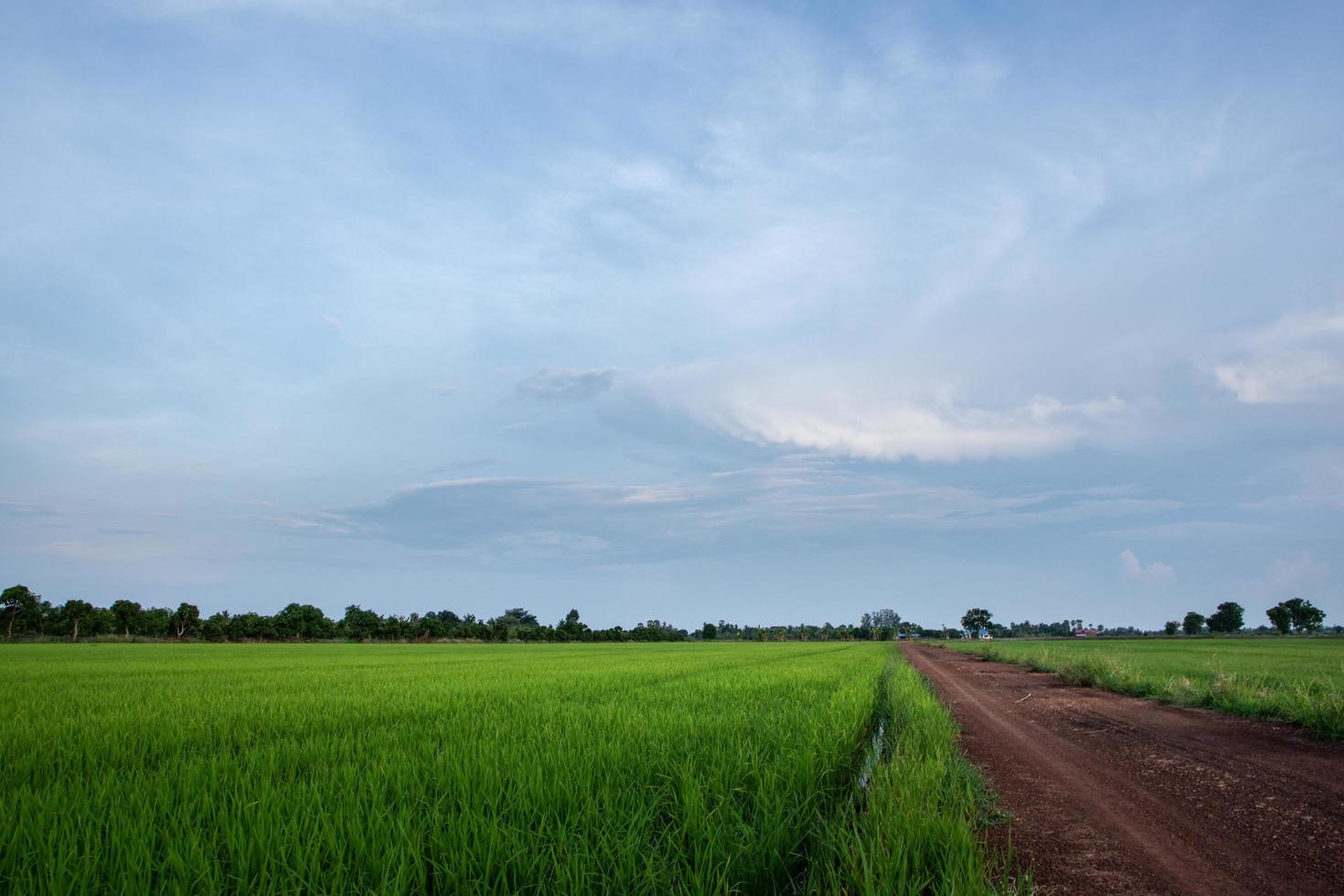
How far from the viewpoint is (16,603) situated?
7081 centimetres

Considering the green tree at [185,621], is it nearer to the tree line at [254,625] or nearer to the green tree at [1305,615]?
the tree line at [254,625]

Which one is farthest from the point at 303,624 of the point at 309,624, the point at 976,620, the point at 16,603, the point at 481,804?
the point at 976,620

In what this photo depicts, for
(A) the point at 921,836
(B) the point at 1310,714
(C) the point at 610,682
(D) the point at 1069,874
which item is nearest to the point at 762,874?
(A) the point at 921,836

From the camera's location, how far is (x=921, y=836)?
13.2 ft

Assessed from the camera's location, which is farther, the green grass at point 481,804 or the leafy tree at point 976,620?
the leafy tree at point 976,620

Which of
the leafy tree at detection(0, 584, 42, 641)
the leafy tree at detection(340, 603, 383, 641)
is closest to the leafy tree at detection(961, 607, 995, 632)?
the leafy tree at detection(340, 603, 383, 641)

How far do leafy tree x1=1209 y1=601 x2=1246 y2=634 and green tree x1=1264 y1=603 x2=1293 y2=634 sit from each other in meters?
13.7

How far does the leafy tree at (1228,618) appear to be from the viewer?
493 ft

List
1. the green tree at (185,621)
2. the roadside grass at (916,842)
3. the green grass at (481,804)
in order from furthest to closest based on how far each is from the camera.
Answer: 1. the green tree at (185,621)
2. the roadside grass at (916,842)
3. the green grass at (481,804)

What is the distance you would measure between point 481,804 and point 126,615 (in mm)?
100352

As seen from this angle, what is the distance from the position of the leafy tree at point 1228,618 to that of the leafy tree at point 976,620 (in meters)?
53.6

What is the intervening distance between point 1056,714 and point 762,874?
12460 millimetres

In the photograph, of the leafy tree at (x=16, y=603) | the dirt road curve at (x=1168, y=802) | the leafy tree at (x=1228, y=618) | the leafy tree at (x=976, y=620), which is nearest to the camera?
the dirt road curve at (x=1168, y=802)

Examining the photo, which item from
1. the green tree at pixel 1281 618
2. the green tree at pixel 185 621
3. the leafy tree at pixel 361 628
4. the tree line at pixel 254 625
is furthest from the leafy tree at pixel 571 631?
the green tree at pixel 1281 618
